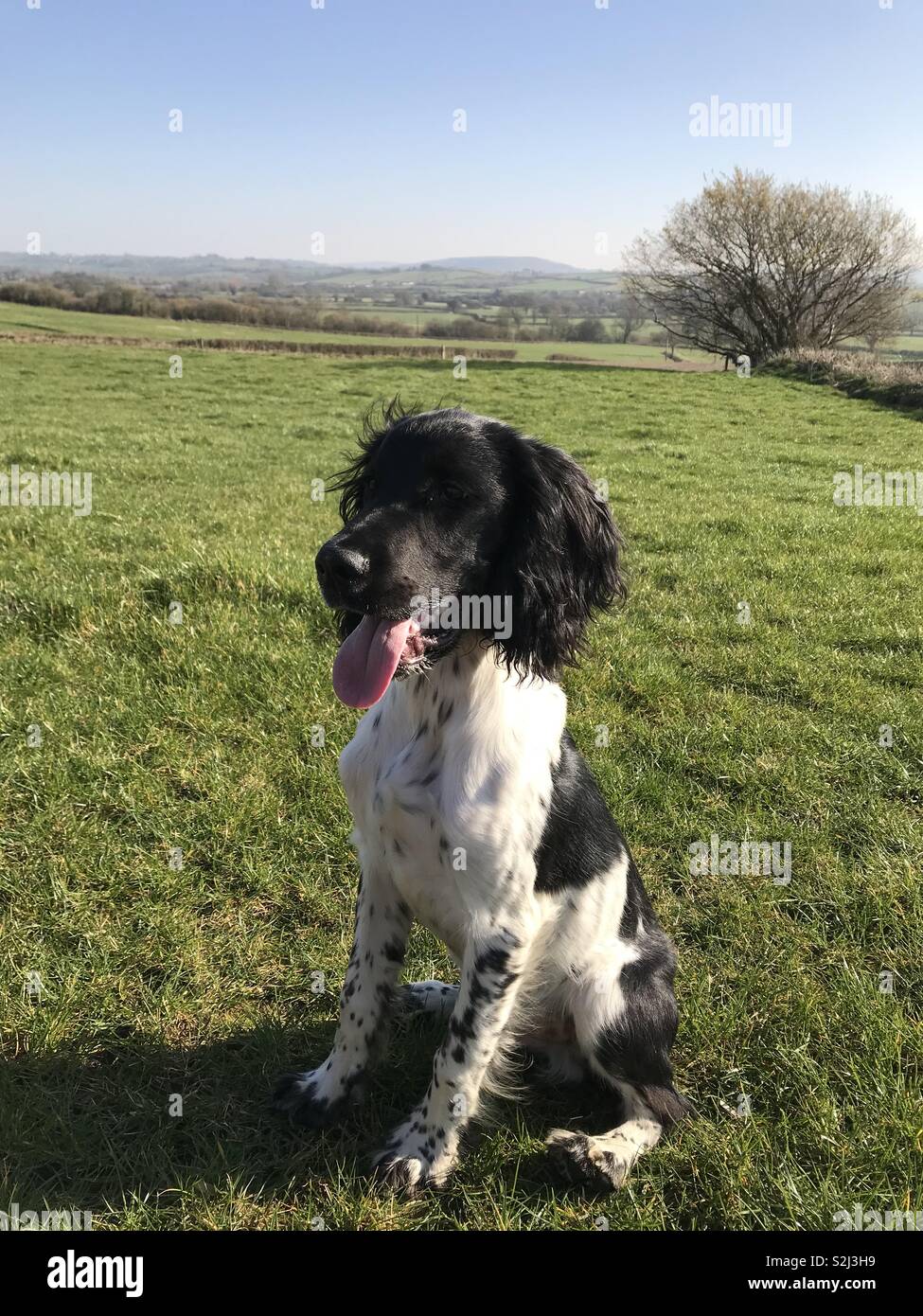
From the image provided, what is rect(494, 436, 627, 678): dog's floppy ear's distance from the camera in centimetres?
235

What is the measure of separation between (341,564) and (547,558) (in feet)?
2.14

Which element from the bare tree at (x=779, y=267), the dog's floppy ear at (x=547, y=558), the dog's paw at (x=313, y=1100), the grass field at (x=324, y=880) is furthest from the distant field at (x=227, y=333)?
the dog's paw at (x=313, y=1100)

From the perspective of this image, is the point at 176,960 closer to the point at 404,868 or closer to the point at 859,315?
the point at 404,868

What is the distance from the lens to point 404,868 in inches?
92.4

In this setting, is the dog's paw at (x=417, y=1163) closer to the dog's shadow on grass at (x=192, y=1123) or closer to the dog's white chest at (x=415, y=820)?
the dog's shadow on grass at (x=192, y=1123)

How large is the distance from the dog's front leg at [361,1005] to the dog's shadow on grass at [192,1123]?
0.06m

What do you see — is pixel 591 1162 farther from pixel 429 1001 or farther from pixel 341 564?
pixel 341 564

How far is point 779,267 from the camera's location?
33250 millimetres

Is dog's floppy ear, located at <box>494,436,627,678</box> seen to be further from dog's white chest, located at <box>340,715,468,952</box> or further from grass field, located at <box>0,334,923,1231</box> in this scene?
grass field, located at <box>0,334,923,1231</box>

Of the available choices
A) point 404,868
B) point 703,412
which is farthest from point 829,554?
point 703,412

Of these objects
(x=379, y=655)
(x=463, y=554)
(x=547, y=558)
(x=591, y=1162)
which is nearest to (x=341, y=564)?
(x=379, y=655)

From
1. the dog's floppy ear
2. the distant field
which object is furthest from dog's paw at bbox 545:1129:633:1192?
the distant field

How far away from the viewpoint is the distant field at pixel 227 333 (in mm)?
35125

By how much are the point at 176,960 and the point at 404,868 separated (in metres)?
1.27
